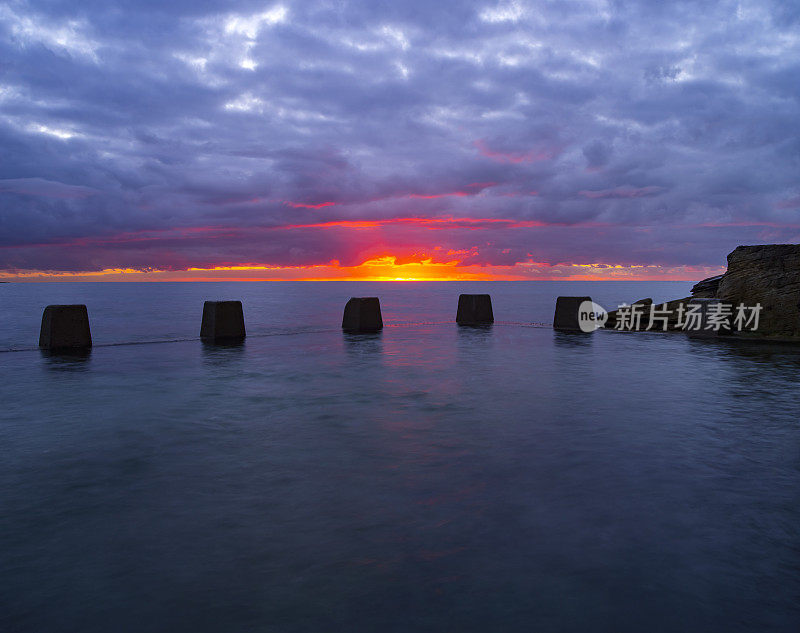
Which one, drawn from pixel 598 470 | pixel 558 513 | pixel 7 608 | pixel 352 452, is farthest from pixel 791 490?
pixel 7 608

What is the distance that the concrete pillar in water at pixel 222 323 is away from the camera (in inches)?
698

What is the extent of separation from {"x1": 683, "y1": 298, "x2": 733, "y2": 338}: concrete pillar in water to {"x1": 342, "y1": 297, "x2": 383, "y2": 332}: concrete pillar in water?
10157 mm

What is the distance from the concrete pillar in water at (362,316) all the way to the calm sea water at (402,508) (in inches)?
446

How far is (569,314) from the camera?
2117 cm

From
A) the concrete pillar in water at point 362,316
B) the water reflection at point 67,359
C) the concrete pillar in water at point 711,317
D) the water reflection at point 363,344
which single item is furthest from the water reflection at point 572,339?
the water reflection at point 67,359

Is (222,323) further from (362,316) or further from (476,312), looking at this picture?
(476,312)

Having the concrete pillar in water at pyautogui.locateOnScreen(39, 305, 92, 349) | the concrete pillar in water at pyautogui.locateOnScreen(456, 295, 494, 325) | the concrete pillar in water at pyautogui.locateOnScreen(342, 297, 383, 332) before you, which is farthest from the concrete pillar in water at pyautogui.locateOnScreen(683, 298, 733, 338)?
the concrete pillar in water at pyautogui.locateOnScreen(39, 305, 92, 349)

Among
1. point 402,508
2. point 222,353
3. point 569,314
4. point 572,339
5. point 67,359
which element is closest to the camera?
point 402,508

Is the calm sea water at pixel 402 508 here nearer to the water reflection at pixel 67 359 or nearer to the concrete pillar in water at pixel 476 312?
the water reflection at pixel 67 359

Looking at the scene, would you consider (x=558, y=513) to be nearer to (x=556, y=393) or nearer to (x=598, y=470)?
(x=598, y=470)

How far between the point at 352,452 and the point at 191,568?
8.26 ft

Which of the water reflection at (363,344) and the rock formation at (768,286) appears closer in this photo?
the water reflection at (363,344)

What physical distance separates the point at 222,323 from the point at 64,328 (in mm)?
4168

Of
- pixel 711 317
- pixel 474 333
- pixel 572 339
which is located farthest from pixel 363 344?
pixel 711 317
